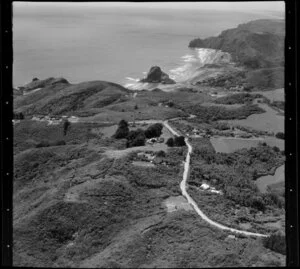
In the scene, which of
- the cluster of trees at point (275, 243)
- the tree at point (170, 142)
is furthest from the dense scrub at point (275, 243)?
the tree at point (170, 142)

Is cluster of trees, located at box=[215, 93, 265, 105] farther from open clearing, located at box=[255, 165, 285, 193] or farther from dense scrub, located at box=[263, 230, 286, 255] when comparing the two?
dense scrub, located at box=[263, 230, 286, 255]

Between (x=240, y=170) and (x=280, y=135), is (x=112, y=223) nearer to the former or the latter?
(x=240, y=170)

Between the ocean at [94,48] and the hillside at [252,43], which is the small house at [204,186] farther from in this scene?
the hillside at [252,43]

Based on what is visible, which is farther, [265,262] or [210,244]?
[210,244]

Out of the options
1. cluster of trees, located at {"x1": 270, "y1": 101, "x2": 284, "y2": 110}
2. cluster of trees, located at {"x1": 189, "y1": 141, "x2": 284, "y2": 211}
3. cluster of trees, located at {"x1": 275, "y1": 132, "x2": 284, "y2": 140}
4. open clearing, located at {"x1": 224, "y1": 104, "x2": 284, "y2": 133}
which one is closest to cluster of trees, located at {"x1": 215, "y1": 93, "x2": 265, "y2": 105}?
cluster of trees, located at {"x1": 270, "y1": 101, "x2": 284, "y2": 110}

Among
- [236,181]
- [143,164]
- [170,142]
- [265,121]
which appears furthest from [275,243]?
[265,121]
